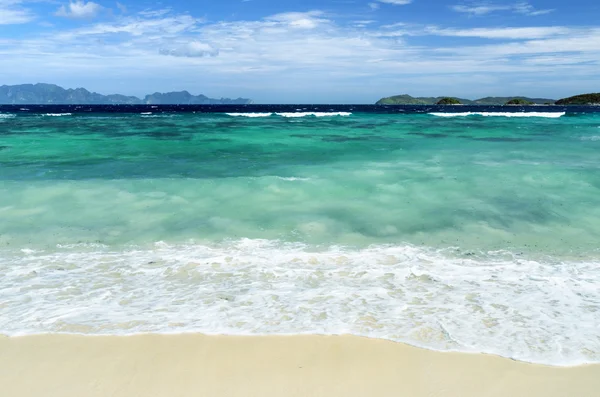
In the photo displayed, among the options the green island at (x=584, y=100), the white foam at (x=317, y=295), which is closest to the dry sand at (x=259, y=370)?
the white foam at (x=317, y=295)

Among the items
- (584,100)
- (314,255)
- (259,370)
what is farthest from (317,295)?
(584,100)

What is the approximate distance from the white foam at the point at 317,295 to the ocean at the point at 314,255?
21 millimetres

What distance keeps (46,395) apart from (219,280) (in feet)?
7.23

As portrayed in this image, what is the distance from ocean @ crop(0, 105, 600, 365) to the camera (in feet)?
13.2

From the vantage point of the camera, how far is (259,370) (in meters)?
3.34

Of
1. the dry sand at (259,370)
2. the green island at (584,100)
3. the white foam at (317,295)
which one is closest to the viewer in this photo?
the dry sand at (259,370)

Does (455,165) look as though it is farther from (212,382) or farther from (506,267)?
(212,382)

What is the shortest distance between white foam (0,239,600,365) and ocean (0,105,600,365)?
2 centimetres

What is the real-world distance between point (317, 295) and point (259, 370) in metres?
1.42

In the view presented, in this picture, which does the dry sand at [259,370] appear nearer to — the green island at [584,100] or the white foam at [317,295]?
the white foam at [317,295]

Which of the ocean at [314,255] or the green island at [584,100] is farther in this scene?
the green island at [584,100]

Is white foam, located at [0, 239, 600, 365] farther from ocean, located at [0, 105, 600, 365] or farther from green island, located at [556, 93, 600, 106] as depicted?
green island, located at [556, 93, 600, 106]

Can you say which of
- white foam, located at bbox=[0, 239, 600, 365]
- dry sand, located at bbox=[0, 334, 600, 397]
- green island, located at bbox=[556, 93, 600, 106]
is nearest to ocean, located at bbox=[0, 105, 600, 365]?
white foam, located at bbox=[0, 239, 600, 365]

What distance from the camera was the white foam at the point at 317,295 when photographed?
3.89 m
